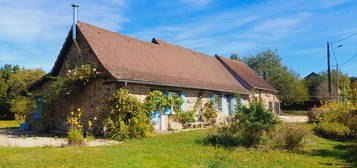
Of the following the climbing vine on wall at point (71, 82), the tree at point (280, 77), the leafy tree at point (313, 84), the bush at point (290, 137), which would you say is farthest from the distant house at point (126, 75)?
the leafy tree at point (313, 84)

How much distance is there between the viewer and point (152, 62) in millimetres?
14992

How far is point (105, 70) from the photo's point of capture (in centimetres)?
1149

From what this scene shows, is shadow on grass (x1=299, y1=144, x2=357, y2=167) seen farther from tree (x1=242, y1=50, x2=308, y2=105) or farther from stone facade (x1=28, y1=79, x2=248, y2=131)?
tree (x1=242, y1=50, x2=308, y2=105)

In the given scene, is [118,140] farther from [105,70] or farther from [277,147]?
[277,147]

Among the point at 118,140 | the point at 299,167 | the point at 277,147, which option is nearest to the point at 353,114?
the point at 277,147

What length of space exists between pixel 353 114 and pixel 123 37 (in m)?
12.1

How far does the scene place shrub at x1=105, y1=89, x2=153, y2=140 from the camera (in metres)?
10.8

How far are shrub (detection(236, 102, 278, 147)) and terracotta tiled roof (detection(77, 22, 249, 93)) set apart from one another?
5036 mm

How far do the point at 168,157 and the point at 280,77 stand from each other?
32924 mm

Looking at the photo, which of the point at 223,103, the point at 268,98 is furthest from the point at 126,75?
the point at 268,98

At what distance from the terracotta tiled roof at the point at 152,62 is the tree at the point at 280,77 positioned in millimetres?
17083

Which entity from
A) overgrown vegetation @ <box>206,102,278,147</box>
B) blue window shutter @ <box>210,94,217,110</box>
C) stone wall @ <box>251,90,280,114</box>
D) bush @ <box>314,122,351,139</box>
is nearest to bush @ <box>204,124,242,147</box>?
overgrown vegetation @ <box>206,102,278,147</box>

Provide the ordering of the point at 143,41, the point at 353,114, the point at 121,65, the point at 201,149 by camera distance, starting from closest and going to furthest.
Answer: the point at 201,149 → the point at 353,114 → the point at 121,65 → the point at 143,41

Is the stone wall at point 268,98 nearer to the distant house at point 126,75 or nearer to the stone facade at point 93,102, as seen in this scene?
the distant house at point 126,75
